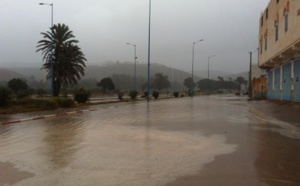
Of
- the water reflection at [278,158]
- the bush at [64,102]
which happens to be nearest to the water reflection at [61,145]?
the water reflection at [278,158]

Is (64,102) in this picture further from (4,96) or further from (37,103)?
(4,96)

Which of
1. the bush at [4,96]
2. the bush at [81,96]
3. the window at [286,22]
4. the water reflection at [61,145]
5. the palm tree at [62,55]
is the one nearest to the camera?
the water reflection at [61,145]

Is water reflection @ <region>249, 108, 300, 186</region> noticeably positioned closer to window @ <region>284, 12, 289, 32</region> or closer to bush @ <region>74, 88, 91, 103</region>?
window @ <region>284, 12, 289, 32</region>

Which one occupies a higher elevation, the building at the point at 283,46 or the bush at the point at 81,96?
the building at the point at 283,46

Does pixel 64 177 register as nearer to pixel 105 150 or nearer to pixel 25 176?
pixel 25 176

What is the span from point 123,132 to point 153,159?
5280 mm

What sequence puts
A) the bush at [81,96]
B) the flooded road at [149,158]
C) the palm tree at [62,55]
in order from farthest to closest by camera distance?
the palm tree at [62,55] → the bush at [81,96] → the flooded road at [149,158]

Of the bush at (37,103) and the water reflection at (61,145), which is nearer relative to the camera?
the water reflection at (61,145)

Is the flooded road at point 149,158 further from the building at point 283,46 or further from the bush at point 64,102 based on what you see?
the building at point 283,46

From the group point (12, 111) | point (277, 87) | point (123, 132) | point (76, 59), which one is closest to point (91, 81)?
point (76, 59)

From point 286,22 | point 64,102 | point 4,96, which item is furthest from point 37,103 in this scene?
point 286,22

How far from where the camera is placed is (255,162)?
25.5ft

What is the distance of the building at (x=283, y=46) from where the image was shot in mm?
27927

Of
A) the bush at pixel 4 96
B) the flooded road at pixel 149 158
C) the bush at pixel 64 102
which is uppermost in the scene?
the bush at pixel 4 96
